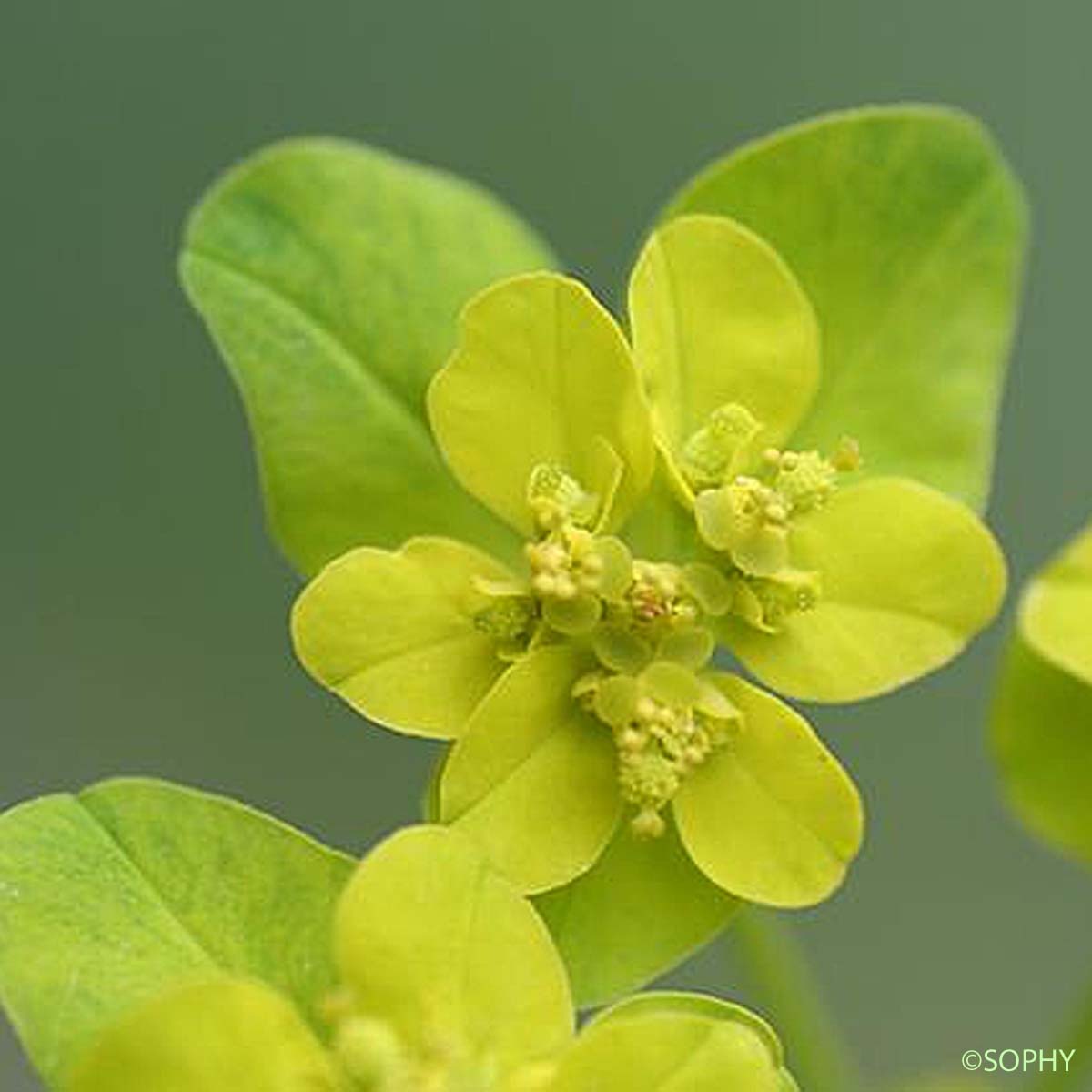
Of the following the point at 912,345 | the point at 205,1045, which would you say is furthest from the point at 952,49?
the point at 205,1045

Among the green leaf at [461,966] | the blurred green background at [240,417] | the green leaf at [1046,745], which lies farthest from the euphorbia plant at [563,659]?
the blurred green background at [240,417]

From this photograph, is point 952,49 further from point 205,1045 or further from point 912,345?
point 205,1045

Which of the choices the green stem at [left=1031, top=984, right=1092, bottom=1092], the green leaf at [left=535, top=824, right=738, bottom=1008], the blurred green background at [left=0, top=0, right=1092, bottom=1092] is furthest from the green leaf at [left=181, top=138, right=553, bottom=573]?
the blurred green background at [left=0, top=0, right=1092, bottom=1092]

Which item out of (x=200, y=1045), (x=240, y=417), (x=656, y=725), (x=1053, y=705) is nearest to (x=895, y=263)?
(x=1053, y=705)

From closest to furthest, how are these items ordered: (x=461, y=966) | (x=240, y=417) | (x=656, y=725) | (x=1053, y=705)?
(x=461, y=966) → (x=656, y=725) → (x=1053, y=705) → (x=240, y=417)

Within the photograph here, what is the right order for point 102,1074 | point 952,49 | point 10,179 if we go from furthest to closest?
point 952,49 → point 10,179 → point 102,1074

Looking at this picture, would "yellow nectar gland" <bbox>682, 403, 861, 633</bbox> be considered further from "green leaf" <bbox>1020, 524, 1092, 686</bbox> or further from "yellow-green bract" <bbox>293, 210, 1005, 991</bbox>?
"green leaf" <bbox>1020, 524, 1092, 686</bbox>

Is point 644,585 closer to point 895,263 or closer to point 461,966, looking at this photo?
point 461,966
